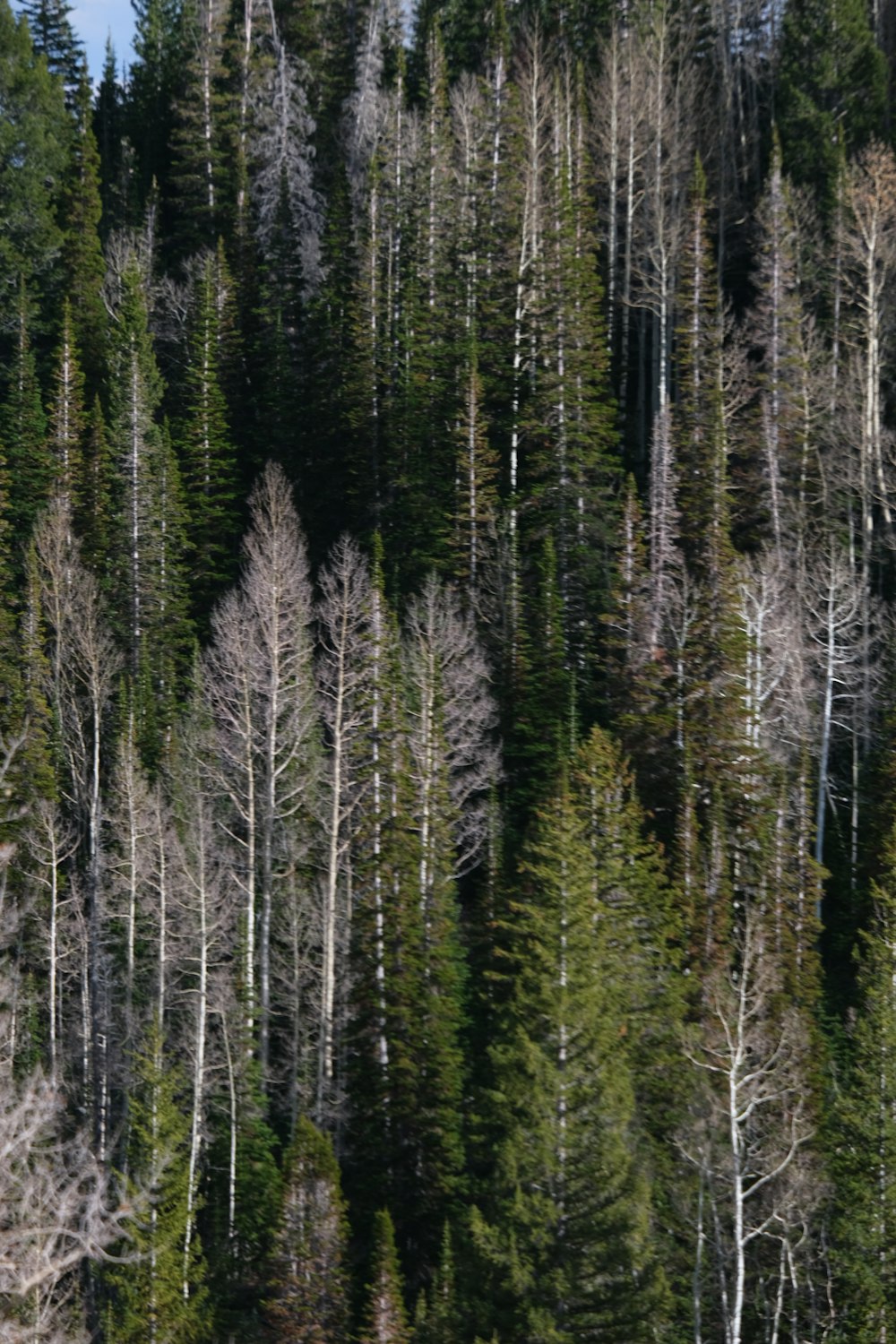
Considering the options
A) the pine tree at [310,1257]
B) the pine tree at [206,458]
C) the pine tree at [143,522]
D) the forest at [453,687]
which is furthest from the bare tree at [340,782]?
the pine tree at [206,458]

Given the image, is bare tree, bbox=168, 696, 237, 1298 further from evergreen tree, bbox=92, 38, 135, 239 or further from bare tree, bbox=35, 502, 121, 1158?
evergreen tree, bbox=92, 38, 135, 239

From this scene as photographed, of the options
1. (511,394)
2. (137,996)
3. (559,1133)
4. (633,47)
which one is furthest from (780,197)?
(559,1133)

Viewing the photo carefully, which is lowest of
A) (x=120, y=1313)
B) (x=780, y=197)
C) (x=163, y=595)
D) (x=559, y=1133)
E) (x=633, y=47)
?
(x=120, y=1313)

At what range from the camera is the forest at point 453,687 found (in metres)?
27.9

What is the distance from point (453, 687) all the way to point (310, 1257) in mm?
19089

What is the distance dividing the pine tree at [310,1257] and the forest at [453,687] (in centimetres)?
8

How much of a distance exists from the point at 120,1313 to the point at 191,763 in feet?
52.6

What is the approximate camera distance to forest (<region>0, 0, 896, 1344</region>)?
27.9m

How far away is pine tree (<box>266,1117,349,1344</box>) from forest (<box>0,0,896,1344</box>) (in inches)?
3.1

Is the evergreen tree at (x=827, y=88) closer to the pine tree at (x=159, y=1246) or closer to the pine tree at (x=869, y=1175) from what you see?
the pine tree at (x=869, y=1175)

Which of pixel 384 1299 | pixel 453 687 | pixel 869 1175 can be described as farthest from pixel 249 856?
pixel 869 1175

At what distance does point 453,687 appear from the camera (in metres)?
44.2

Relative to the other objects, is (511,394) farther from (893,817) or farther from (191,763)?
(893,817)

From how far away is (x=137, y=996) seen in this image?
40.2m
